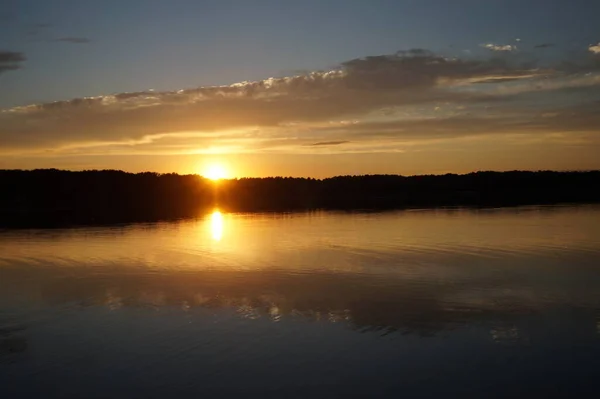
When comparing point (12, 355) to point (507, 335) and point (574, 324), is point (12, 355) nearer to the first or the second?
point (507, 335)

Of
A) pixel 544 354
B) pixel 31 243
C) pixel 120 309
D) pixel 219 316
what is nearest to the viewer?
pixel 544 354

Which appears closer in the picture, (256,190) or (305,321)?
(305,321)

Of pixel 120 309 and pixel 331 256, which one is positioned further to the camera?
pixel 331 256

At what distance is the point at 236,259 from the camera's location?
2430cm

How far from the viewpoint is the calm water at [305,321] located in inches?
387

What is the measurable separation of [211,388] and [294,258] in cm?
1463

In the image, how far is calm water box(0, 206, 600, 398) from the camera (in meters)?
9.83

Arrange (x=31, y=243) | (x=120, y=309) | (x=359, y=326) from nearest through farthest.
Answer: (x=359, y=326), (x=120, y=309), (x=31, y=243)

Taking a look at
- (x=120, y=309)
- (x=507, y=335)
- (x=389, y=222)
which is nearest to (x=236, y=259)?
(x=120, y=309)

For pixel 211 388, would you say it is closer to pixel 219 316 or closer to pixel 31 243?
pixel 219 316

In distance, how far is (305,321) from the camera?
13.5m

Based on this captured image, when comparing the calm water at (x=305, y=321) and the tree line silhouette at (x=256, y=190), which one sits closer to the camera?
the calm water at (x=305, y=321)

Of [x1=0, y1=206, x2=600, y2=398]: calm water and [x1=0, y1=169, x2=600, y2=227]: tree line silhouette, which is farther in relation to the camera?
[x1=0, y1=169, x2=600, y2=227]: tree line silhouette

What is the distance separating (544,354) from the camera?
10898 mm
